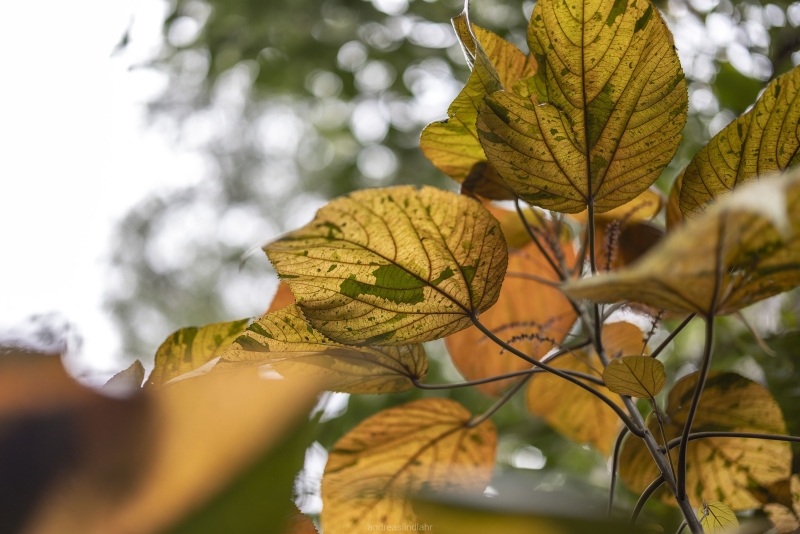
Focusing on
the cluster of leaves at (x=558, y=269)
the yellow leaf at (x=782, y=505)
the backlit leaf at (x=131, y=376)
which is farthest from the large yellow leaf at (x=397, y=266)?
the yellow leaf at (x=782, y=505)

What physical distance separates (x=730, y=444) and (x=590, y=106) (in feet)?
0.73

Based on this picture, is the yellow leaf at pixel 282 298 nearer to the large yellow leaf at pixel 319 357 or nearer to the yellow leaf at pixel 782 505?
the large yellow leaf at pixel 319 357

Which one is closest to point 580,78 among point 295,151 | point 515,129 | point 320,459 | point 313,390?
point 515,129

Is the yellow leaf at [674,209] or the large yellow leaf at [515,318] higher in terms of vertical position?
the yellow leaf at [674,209]

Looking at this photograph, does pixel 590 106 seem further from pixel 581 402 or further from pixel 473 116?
pixel 581 402

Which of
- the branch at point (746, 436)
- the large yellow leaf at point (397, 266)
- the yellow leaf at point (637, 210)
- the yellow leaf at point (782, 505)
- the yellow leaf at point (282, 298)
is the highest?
the yellow leaf at point (637, 210)

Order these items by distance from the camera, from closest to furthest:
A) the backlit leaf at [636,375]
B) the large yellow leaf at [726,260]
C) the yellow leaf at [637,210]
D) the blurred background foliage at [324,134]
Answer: the large yellow leaf at [726,260], the backlit leaf at [636,375], the yellow leaf at [637,210], the blurred background foliage at [324,134]

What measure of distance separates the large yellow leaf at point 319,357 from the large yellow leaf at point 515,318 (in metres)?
0.13

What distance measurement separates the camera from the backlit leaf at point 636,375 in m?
0.24

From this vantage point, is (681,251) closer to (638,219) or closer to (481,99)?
(481,99)

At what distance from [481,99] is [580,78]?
0.04 meters

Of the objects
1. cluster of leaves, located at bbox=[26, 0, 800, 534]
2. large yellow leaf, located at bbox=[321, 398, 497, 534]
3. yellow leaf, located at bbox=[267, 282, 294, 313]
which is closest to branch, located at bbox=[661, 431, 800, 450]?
cluster of leaves, located at bbox=[26, 0, 800, 534]

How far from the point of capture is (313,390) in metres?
0.17

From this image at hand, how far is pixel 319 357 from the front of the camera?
10.8 inches
